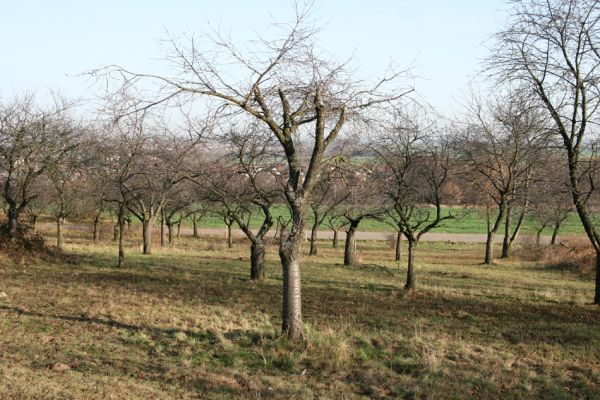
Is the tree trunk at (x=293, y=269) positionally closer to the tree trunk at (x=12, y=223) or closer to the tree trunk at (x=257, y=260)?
the tree trunk at (x=257, y=260)

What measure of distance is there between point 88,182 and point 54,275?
428 inches

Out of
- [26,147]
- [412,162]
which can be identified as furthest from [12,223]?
[412,162]

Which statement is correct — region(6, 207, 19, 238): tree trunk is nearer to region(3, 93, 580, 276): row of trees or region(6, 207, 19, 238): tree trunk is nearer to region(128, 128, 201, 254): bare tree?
region(3, 93, 580, 276): row of trees

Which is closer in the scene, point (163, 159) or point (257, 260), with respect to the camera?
point (257, 260)

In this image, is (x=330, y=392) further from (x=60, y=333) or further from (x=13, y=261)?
(x=13, y=261)

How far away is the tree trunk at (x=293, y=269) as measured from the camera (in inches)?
330

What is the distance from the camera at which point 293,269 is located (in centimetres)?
846

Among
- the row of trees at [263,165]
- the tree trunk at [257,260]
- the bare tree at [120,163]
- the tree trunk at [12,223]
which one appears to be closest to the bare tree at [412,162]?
the row of trees at [263,165]

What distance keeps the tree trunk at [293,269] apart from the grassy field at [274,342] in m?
0.31

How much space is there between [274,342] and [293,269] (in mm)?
1154

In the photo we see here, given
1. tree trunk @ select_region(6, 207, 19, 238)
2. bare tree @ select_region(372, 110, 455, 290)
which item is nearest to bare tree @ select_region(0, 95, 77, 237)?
tree trunk @ select_region(6, 207, 19, 238)

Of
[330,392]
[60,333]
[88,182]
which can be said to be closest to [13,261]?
[88,182]

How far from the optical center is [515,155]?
2623cm

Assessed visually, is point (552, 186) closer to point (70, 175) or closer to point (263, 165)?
point (263, 165)
